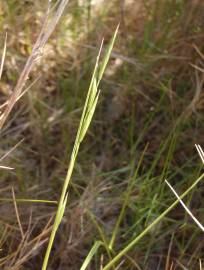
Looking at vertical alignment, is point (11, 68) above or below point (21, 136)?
above

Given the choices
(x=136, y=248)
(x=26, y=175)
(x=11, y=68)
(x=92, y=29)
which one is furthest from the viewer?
(x=92, y=29)

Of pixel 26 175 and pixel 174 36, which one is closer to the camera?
pixel 26 175

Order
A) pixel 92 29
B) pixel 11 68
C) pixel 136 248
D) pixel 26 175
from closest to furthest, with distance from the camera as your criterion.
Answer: pixel 136 248 < pixel 26 175 < pixel 11 68 < pixel 92 29

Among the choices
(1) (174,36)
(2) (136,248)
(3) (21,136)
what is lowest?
(2) (136,248)

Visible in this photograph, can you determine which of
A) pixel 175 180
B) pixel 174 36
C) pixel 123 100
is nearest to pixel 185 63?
pixel 174 36

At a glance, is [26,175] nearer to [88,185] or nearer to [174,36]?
[88,185]

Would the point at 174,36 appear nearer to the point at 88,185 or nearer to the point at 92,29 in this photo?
the point at 92,29
